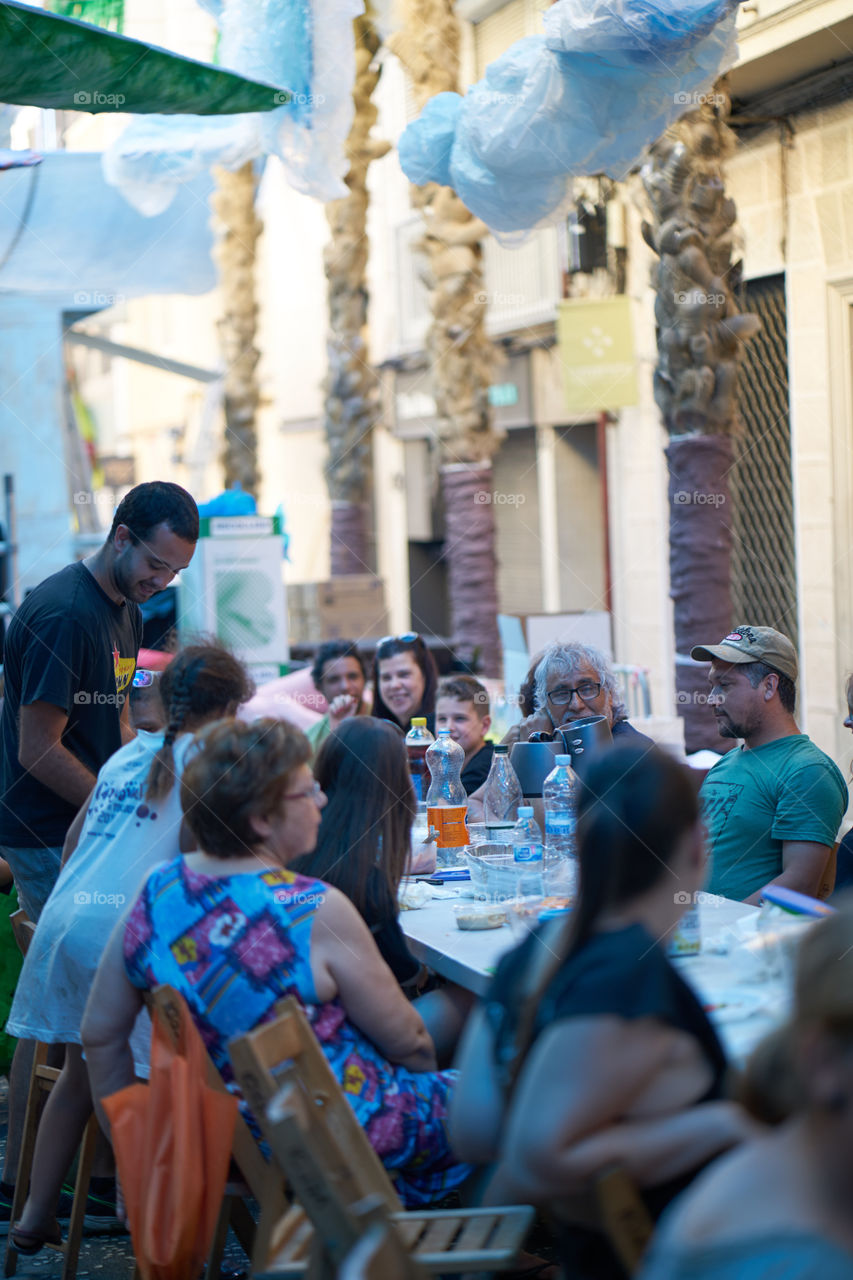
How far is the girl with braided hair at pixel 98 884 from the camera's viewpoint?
341 cm

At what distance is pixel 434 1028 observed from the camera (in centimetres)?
346

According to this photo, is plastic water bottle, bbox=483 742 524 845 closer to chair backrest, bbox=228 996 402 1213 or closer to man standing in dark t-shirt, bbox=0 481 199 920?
man standing in dark t-shirt, bbox=0 481 199 920

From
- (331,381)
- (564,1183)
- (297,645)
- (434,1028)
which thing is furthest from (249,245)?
(564,1183)

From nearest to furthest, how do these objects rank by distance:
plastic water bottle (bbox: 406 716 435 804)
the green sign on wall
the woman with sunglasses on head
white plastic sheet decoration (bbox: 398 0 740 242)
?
plastic water bottle (bbox: 406 716 435 804), white plastic sheet decoration (bbox: 398 0 740 242), the woman with sunglasses on head, the green sign on wall

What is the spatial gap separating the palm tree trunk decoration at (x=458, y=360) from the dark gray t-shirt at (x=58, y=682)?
18.3 feet

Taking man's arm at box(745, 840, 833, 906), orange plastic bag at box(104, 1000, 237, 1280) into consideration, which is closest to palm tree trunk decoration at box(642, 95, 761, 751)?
man's arm at box(745, 840, 833, 906)

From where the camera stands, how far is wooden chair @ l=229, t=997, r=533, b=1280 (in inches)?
81.2

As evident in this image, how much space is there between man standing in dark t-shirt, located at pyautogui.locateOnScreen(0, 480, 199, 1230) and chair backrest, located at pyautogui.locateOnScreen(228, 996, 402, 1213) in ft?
5.88

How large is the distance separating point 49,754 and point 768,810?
220 cm

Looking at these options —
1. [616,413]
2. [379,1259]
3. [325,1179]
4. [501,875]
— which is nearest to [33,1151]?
[501,875]

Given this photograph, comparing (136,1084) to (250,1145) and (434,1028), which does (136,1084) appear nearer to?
(250,1145)

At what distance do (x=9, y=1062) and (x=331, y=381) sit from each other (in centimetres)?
929

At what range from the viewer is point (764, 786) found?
4.16 meters

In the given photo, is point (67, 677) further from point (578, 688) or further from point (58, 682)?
point (578, 688)
